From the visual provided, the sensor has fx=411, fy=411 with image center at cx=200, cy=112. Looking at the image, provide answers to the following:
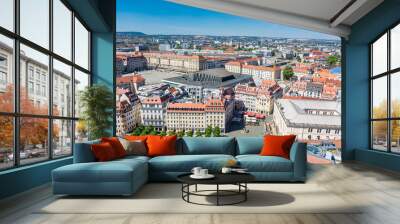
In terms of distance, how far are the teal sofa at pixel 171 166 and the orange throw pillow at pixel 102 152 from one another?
8 centimetres

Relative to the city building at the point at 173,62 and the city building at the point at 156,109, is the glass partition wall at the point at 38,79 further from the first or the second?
the city building at the point at 173,62

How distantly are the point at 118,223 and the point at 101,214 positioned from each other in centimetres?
46

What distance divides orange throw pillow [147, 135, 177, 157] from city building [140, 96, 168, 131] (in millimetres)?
3351

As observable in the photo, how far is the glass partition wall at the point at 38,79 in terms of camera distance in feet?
18.0

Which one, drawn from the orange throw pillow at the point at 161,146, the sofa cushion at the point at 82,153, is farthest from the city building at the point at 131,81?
the sofa cushion at the point at 82,153

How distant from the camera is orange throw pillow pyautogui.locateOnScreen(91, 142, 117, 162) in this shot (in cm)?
624

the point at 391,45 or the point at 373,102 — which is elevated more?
the point at 391,45

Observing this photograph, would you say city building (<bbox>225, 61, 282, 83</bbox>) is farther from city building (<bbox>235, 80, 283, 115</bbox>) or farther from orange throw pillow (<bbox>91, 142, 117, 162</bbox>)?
orange throw pillow (<bbox>91, 142, 117, 162</bbox>)

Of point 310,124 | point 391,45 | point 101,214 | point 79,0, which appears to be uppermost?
point 79,0

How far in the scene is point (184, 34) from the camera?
36.9 feet

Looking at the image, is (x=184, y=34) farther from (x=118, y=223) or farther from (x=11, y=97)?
(x=118, y=223)

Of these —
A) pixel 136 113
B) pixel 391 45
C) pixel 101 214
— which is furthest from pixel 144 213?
pixel 391 45

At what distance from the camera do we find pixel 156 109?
10.9 meters

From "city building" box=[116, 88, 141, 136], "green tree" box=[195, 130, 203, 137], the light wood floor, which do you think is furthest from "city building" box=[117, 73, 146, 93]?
the light wood floor
